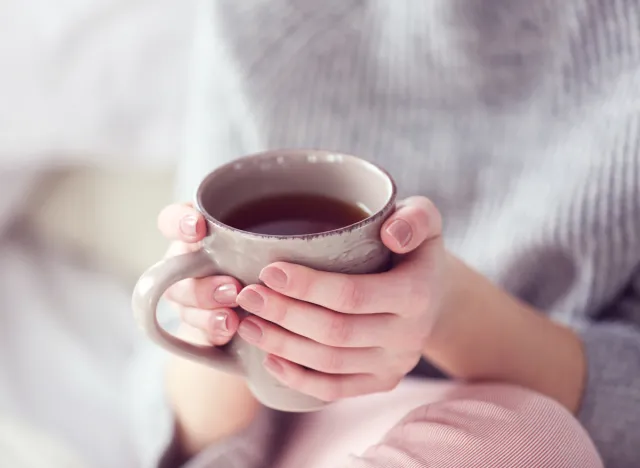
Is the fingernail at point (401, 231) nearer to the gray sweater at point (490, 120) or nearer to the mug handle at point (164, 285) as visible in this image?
the mug handle at point (164, 285)

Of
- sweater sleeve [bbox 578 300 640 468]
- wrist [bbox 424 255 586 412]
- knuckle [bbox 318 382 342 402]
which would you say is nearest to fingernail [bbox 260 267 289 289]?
knuckle [bbox 318 382 342 402]

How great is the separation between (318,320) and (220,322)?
0.07m

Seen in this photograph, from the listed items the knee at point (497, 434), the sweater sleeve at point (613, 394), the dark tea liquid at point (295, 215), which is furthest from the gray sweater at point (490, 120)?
the dark tea liquid at point (295, 215)

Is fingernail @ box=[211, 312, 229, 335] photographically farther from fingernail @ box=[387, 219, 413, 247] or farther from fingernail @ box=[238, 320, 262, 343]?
fingernail @ box=[387, 219, 413, 247]

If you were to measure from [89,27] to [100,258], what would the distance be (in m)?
0.34

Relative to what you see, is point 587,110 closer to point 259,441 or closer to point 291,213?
point 291,213

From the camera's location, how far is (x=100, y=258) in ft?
3.24

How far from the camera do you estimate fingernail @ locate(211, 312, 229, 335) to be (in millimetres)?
434

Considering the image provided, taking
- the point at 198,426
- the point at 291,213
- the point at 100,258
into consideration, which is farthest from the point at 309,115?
the point at 100,258

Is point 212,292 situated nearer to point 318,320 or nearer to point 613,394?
point 318,320

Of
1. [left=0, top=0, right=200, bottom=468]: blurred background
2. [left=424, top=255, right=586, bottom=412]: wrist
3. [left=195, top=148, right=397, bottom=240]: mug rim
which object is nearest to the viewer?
[left=195, top=148, right=397, bottom=240]: mug rim

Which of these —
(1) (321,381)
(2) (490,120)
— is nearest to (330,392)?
(1) (321,381)

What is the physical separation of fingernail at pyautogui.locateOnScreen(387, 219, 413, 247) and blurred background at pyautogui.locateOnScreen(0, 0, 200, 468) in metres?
0.50

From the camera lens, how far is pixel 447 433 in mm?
493
